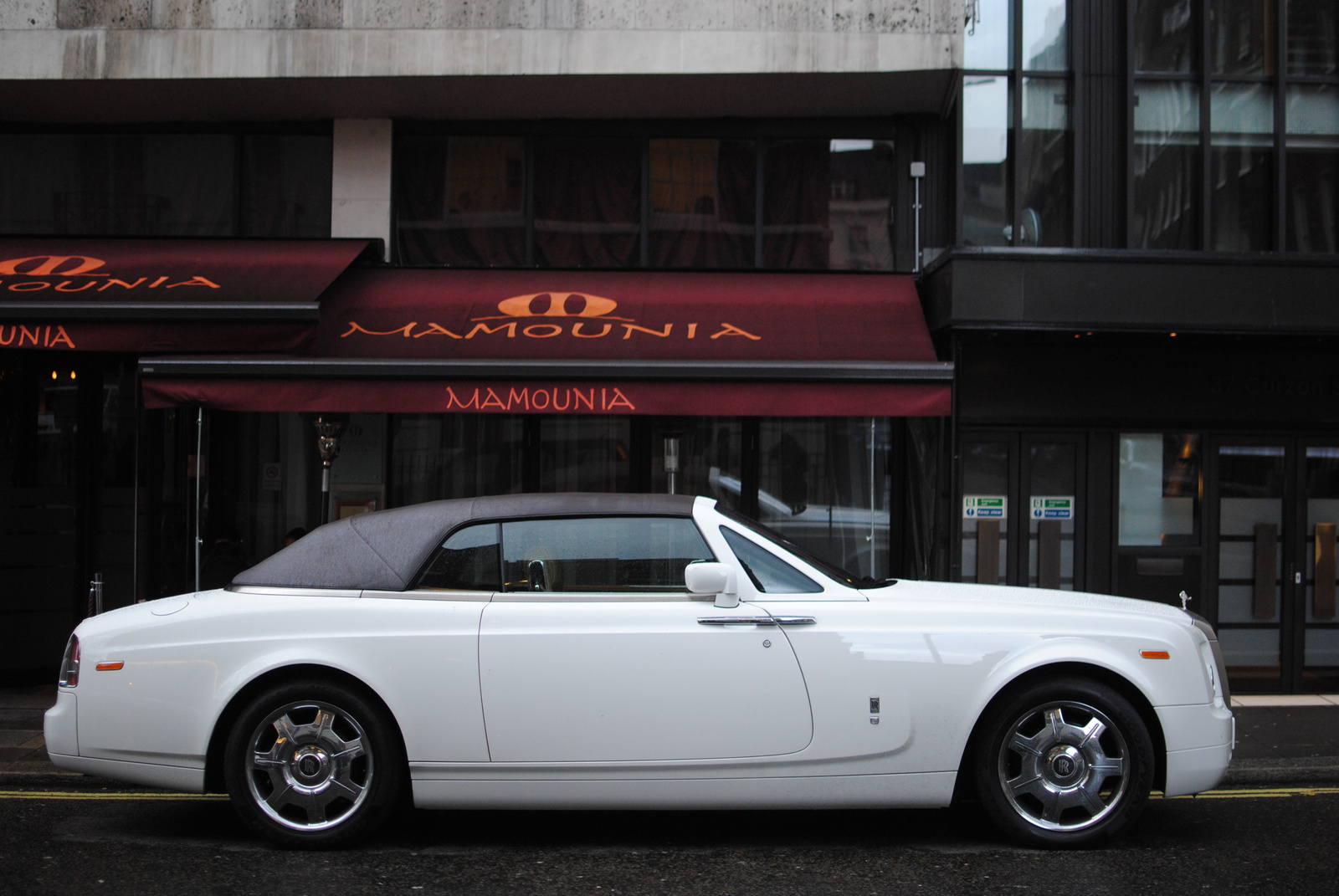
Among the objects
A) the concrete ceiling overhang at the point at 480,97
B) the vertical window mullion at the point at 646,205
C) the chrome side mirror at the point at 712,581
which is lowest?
the chrome side mirror at the point at 712,581

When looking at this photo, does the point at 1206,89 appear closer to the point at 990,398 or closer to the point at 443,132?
the point at 990,398

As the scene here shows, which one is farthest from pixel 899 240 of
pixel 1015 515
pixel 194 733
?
pixel 194 733

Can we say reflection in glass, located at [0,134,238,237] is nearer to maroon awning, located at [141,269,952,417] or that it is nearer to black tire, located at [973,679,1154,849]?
maroon awning, located at [141,269,952,417]

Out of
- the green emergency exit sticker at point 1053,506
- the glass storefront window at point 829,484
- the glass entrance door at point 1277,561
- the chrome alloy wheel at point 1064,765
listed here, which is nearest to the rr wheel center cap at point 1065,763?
the chrome alloy wheel at point 1064,765

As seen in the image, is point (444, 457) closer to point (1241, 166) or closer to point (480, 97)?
point (480, 97)

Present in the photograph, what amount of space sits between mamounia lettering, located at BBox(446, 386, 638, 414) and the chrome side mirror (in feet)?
10.2

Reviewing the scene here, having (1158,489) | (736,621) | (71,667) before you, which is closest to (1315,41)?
(1158,489)

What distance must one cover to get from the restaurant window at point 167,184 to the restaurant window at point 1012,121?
6.12 metres

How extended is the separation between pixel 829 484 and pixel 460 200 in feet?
14.6

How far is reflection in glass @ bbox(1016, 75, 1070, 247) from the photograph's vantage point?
30.6 ft

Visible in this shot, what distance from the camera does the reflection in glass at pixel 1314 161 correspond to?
29.9ft

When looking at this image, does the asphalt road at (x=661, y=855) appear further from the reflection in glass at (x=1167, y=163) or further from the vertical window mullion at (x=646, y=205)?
the vertical window mullion at (x=646, y=205)

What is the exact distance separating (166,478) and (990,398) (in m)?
7.39

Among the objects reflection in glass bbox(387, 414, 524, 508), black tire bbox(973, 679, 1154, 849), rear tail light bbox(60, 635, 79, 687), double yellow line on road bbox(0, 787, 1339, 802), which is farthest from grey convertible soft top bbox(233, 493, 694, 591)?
reflection in glass bbox(387, 414, 524, 508)
